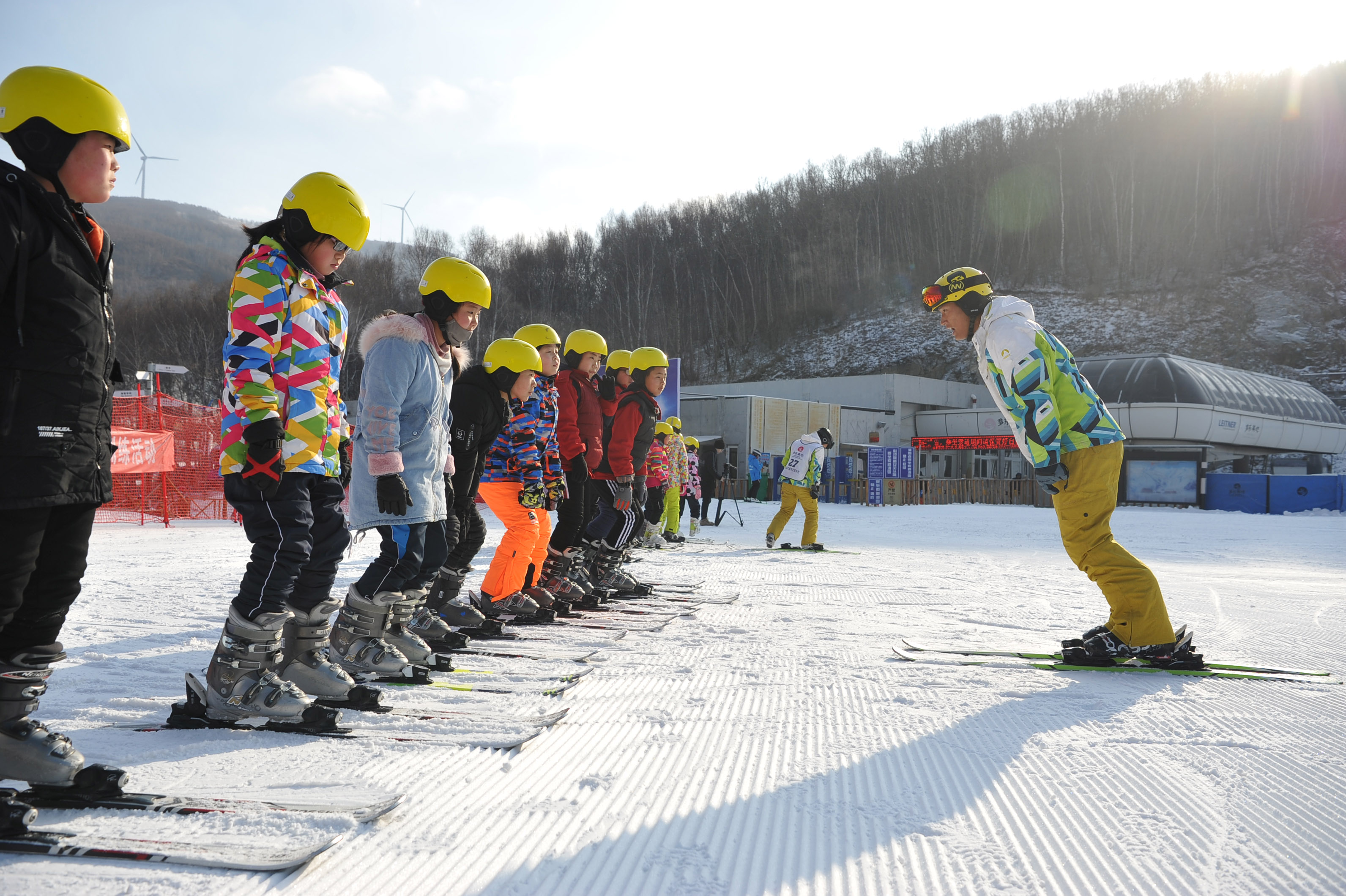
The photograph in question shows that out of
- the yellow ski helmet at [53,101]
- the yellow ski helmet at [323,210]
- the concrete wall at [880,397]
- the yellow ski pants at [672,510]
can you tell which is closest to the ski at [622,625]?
the yellow ski helmet at [323,210]

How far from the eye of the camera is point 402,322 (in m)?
3.44

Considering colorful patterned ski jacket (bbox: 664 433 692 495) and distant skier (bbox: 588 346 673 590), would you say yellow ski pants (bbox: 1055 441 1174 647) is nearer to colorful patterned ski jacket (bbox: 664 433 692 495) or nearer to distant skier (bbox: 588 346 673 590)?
distant skier (bbox: 588 346 673 590)

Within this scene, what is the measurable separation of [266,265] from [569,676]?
1.97 metres

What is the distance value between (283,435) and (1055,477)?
326cm

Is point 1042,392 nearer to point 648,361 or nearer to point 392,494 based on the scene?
point 392,494

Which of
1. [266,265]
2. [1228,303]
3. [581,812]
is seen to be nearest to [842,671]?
[581,812]

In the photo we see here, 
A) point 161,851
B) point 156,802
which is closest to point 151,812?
point 156,802

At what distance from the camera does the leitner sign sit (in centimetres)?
3366

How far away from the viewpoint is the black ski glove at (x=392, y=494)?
3170 millimetres

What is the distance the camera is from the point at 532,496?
482 cm

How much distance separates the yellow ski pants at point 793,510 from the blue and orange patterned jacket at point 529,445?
6.18 meters

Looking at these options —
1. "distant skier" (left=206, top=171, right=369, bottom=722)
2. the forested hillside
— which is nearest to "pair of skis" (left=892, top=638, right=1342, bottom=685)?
"distant skier" (left=206, top=171, right=369, bottom=722)

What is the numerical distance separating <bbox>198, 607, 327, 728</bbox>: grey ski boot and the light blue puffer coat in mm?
685

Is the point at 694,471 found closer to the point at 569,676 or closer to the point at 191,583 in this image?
the point at 191,583
